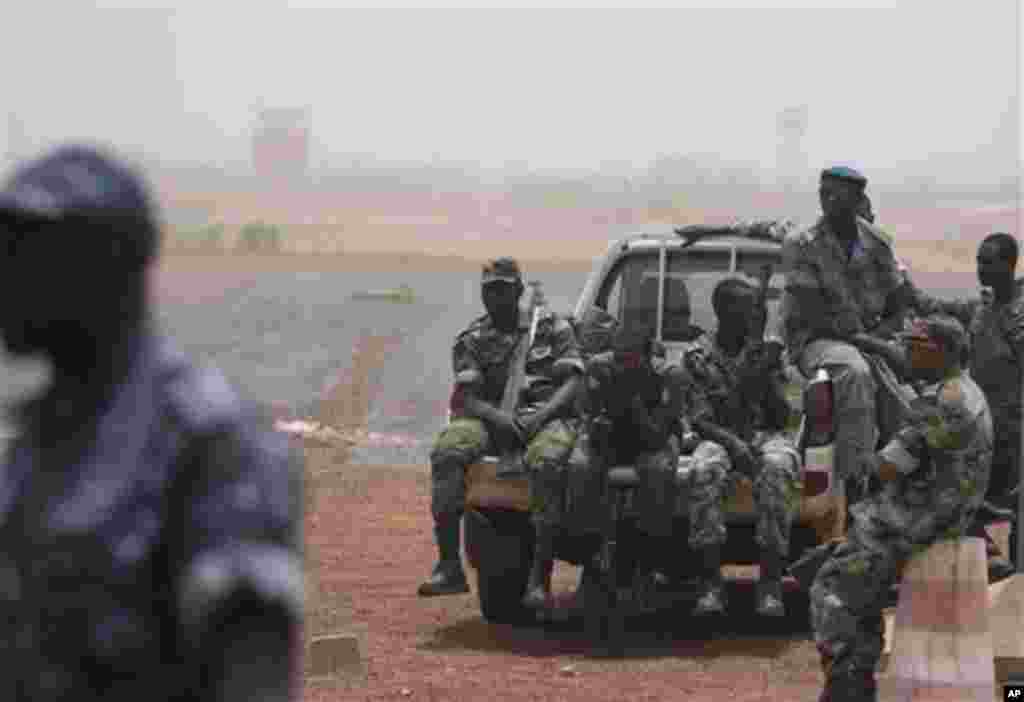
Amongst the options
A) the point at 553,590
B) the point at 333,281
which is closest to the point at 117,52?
the point at 333,281

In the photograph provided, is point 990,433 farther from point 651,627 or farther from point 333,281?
point 333,281

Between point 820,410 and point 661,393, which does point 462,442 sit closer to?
point 661,393

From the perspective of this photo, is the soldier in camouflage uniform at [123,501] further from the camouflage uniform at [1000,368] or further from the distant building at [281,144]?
the distant building at [281,144]

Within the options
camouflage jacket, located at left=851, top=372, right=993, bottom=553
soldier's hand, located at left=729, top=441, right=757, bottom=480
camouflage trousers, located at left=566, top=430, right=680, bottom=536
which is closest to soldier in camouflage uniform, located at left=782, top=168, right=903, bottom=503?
soldier's hand, located at left=729, top=441, right=757, bottom=480

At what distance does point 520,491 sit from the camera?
12.2 metres

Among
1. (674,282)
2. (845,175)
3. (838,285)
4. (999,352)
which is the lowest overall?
(999,352)

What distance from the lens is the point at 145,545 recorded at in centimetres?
359

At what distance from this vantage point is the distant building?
15912 cm

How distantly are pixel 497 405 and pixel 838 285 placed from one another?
1.54 m

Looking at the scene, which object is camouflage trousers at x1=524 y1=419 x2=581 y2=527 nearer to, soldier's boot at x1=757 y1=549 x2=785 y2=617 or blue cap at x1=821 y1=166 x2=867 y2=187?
soldier's boot at x1=757 y1=549 x2=785 y2=617

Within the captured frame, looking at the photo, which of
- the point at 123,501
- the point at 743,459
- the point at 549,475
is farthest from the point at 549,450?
the point at 123,501

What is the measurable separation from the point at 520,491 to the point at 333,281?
53.6 m

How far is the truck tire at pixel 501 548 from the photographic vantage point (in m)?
12.4

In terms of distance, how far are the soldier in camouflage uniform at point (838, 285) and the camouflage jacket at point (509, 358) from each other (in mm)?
954
